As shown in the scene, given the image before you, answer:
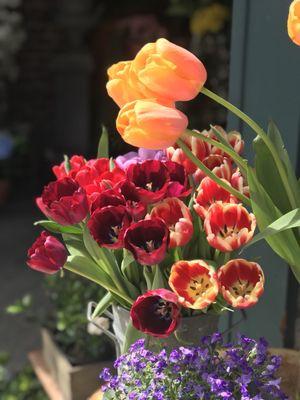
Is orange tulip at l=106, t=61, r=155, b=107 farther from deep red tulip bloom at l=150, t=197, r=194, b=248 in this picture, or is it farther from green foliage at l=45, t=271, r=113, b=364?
green foliage at l=45, t=271, r=113, b=364

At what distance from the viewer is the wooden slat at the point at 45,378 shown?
6.62 feet

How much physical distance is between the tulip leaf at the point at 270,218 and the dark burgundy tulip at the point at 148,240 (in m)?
0.14

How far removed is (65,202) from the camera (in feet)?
3.43

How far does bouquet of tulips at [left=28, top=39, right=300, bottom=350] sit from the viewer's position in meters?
0.96

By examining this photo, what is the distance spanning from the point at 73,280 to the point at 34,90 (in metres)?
3.54

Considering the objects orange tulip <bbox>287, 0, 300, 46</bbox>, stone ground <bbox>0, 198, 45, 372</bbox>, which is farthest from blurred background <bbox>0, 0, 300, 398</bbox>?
orange tulip <bbox>287, 0, 300, 46</bbox>

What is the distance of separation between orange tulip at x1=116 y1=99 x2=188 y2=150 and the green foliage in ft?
3.98

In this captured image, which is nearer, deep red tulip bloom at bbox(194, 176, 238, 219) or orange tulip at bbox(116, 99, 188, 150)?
orange tulip at bbox(116, 99, 188, 150)

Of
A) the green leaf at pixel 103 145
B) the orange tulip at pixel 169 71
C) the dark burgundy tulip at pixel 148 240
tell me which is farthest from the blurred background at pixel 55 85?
the orange tulip at pixel 169 71

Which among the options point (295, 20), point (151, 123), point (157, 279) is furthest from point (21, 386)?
point (295, 20)

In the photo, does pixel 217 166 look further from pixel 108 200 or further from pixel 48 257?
pixel 48 257

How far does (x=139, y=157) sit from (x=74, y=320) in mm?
1030

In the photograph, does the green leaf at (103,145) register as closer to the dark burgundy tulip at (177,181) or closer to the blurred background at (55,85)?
the dark burgundy tulip at (177,181)

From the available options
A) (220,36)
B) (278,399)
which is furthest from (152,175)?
(220,36)
